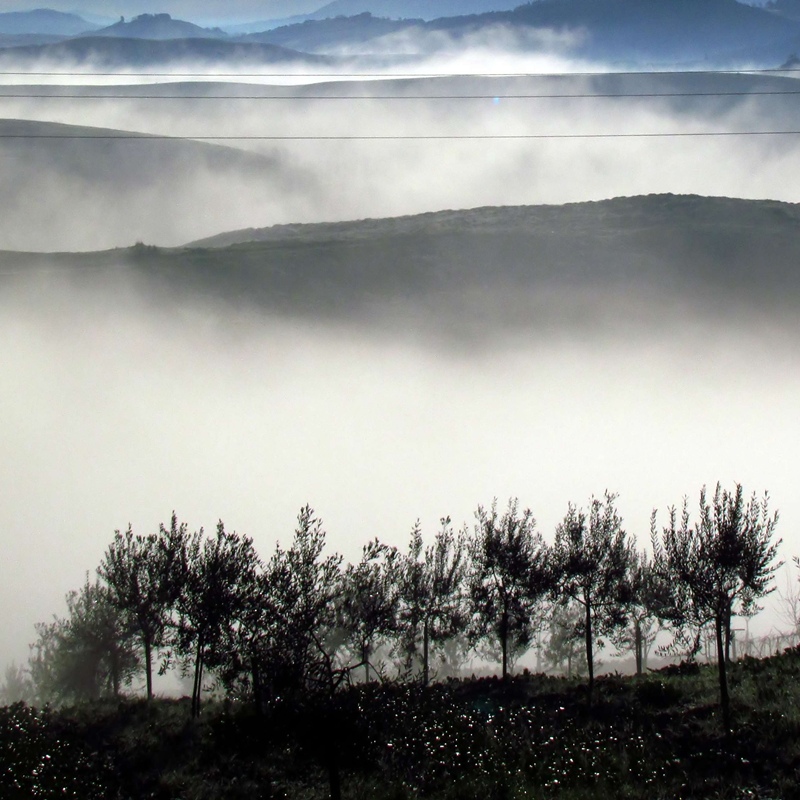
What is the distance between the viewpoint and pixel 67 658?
64.4 meters

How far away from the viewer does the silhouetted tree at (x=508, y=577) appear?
1817 inches

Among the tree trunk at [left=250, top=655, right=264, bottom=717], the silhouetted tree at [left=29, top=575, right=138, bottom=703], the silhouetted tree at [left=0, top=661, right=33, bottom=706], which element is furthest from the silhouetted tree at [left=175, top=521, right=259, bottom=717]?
the silhouetted tree at [left=0, top=661, right=33, bottom=706]

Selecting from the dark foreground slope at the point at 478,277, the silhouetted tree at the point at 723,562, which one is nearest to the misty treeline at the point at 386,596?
the silhouetted tree at the point at 723,562

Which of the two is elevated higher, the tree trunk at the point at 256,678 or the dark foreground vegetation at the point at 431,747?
the tree trunk at the point at 256,678

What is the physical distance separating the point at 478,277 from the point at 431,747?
16726 cm

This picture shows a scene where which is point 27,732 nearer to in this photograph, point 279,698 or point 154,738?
point 154,738

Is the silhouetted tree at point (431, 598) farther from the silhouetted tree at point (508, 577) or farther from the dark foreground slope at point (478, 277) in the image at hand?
the dark foreground slope at point (478, 277)

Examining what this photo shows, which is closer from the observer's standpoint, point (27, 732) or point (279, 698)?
point (279, 698)

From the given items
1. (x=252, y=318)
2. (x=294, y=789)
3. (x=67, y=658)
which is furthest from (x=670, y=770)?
(x=252, y=318)

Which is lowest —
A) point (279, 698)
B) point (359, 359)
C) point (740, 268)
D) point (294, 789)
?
point (294, 789)

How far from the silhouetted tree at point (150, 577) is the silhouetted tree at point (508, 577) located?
52.1 ft

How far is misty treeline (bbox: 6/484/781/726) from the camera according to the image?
89.0 feet

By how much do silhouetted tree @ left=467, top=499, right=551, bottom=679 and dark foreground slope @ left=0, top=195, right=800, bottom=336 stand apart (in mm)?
136904

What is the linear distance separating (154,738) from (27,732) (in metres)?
4.63
